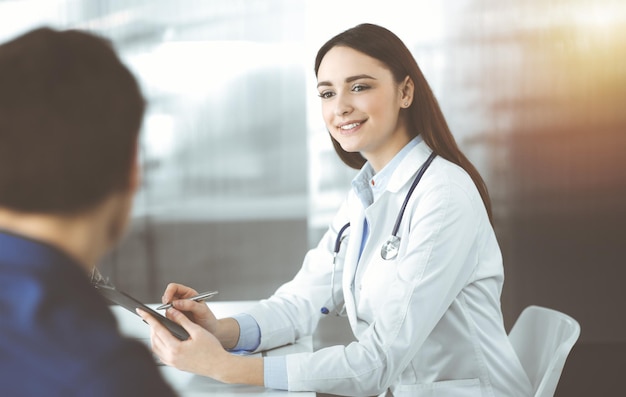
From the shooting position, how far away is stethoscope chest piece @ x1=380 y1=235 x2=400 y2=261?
5.08 feet

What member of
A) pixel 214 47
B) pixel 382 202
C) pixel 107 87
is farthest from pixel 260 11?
pixel 107 87

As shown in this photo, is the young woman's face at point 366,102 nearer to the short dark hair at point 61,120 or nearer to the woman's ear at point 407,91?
the woman's ear at point 407,91

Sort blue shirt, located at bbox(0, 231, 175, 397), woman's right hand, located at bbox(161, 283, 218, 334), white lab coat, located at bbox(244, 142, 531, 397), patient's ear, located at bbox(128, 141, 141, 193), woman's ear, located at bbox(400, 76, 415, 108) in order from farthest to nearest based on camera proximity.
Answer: woman's ear, located at bbox(400, 76, 415, 108)
woman's right hand, located at bbox(161, 283, 218, 334)
white lab coat, located at bbox(244, 142, 531, 397)
patient's ear, located at bbox(128, 141, 141, 193)
blue shirt, located at bbox(0, 231, 175, 397)

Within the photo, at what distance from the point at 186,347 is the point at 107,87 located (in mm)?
798

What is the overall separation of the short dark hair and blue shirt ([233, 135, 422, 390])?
777 millimetres

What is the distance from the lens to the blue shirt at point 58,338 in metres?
0.48

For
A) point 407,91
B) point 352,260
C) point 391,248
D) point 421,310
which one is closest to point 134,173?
point 421,310

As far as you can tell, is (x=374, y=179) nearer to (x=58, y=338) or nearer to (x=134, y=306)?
(x=134, y=306)

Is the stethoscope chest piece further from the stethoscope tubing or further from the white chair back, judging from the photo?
the white chair back

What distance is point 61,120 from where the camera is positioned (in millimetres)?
540

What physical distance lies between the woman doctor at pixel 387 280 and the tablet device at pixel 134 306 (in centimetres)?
1

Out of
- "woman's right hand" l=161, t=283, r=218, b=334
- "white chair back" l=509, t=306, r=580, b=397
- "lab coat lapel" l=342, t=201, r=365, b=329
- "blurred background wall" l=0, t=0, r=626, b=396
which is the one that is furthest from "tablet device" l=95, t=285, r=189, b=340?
"blurred background wall" l=0, t=0, r=626, b=396

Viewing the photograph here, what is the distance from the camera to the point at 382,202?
1.64m

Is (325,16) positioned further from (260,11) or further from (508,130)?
(508,130)
